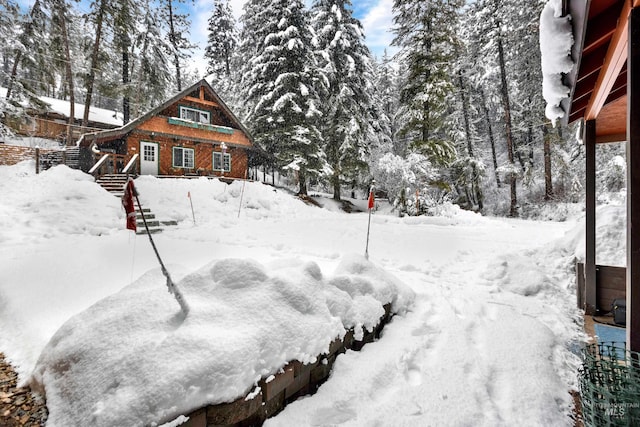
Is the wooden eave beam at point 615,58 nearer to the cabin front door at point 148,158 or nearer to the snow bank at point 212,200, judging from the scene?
the snow bank at point 212,200

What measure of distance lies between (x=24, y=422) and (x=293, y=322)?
5.74 feet

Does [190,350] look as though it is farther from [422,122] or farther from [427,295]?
[422,122]

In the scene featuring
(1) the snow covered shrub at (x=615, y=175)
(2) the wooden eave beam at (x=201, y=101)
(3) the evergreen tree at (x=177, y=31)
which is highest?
(3) the evergreen tree at (x=177, y=31)

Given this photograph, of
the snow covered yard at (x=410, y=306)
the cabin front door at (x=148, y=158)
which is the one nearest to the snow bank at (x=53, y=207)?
the snow covered yard at (x=410, y=306)

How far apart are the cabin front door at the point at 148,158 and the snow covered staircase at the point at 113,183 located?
2.50 m

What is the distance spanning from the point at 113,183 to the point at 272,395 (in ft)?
47.7

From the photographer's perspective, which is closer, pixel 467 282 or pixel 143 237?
pixel 467 282

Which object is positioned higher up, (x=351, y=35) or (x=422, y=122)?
(x=351, y=35)

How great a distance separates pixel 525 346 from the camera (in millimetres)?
3168

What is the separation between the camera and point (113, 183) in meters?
13.4

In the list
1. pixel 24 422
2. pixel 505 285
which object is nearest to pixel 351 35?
pixel 505 285

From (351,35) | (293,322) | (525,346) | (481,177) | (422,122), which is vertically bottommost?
(525,346)

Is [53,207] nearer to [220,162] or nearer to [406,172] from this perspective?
[220,162]

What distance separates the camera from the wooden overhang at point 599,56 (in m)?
2.06
